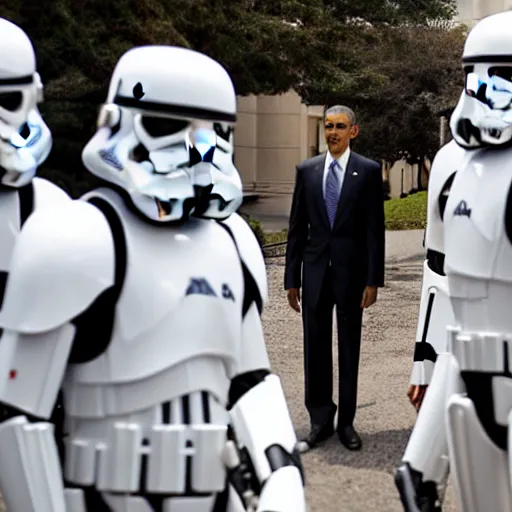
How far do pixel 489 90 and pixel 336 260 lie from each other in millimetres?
2447

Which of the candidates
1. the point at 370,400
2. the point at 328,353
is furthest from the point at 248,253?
the point at 370,400

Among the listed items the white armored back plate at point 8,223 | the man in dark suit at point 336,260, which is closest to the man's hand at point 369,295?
the man in dark suit at point 336,260

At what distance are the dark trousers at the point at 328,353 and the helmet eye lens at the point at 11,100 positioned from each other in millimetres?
2543

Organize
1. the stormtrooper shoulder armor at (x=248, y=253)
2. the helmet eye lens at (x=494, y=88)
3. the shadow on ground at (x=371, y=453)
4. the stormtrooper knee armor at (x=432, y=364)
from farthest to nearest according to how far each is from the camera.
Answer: the shadow on ground at (x=371, y=453) → the stormtrooper knee armor at (x=432, y=364) → the helmet eye lens at (x=494, y=88) → the stormtrooper shoulder armor at (x=248, y=253)

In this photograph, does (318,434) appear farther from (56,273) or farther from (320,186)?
(56,273)

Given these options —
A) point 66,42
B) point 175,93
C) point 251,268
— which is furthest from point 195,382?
point 66,42

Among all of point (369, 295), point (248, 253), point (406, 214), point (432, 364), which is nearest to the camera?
point (248, 253)

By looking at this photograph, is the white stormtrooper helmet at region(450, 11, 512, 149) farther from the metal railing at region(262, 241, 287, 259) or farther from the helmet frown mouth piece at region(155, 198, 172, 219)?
the metal railing at region(262, 241, 287, 259)

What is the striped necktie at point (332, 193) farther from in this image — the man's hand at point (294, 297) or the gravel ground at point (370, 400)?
the gravel ground at point (370, 400)

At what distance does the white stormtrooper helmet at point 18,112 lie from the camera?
425 cm

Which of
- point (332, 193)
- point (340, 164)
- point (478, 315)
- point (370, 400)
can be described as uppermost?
point (478, 315)

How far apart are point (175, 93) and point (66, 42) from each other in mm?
11330

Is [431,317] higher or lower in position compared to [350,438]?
Answer: higher

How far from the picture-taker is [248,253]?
3047 mm
